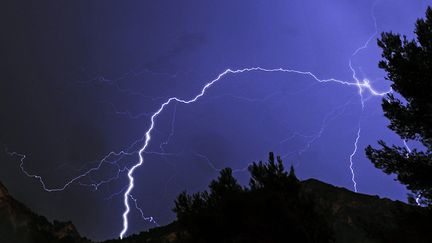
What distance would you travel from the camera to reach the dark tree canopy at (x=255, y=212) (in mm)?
8188

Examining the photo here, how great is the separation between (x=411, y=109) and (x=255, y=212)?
6.09m

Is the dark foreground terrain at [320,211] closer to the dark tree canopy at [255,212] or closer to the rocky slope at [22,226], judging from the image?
the rocky slope at [22,226]

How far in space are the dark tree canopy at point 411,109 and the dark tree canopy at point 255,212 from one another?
3820 mm

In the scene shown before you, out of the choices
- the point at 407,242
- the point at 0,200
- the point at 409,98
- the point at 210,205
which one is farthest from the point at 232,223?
the point at 0,200

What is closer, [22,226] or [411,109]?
[411,109]

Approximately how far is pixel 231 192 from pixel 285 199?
2069 millimetres

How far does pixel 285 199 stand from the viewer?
870 cm

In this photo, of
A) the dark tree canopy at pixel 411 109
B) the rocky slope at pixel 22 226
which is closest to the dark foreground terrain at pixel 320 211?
the rocky slope at pixel 22 226

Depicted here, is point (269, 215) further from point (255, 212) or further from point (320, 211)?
point (320, 211)

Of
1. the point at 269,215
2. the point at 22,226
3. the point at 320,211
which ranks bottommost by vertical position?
the point at 269,215

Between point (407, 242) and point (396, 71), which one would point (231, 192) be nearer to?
point (407, 242)

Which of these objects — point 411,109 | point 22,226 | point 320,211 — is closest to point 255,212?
point 411,109

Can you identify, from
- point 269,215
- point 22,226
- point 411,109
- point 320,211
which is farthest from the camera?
point 22,226

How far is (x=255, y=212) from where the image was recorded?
9086 millimetres
